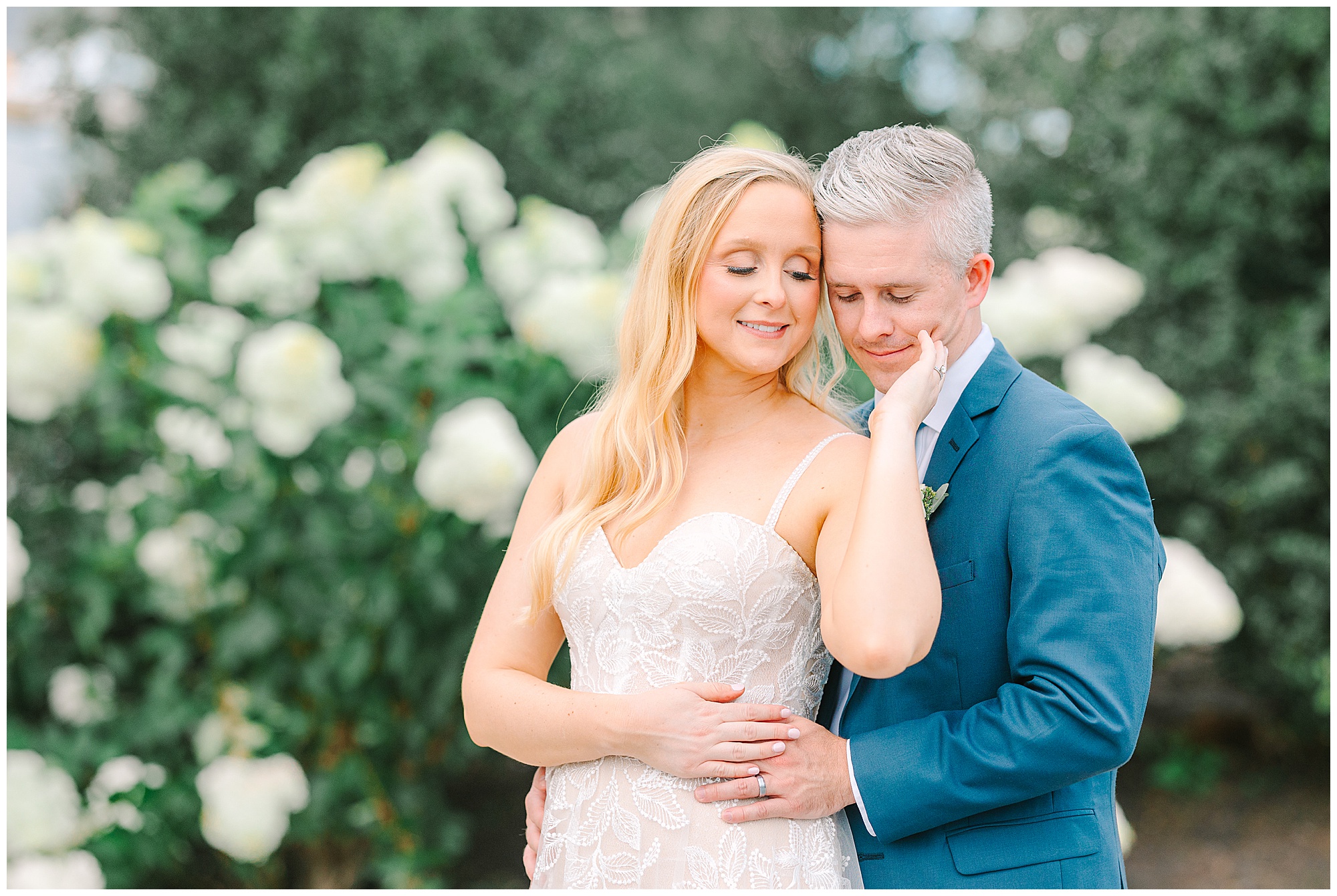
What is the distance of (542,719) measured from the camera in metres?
1.84

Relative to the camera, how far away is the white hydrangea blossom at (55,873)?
3.18 metres

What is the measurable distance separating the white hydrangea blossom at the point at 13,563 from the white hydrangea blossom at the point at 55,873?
912mm

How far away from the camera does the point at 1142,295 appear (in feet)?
17.0

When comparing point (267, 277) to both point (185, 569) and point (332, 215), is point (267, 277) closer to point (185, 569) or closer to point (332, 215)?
point (332, 215)

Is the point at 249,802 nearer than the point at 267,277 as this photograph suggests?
Yes

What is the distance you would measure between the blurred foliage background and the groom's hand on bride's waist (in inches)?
63.7

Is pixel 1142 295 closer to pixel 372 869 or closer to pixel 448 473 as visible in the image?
pixel 448 473

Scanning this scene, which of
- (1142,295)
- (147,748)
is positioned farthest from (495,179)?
(1142,295)

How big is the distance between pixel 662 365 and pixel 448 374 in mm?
1775

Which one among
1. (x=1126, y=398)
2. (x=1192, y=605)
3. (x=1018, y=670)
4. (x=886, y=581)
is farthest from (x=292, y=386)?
(x=1192, y=605)

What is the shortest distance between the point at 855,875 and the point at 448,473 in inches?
72.6

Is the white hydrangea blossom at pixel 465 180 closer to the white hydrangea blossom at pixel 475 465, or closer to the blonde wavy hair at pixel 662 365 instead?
the white hydrangea blossom at pixel 475 465

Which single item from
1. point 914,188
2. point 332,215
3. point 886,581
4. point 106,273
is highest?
point 332,215

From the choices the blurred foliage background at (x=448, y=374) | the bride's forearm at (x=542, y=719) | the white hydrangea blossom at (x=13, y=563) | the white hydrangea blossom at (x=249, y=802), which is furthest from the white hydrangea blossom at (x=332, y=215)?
the bride's forearm at (x=542, y=719)
